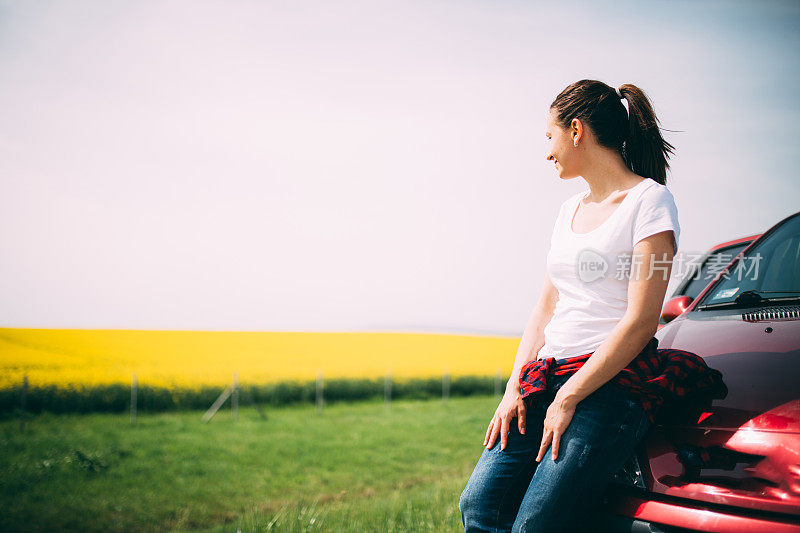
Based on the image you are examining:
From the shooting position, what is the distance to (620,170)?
191 cm

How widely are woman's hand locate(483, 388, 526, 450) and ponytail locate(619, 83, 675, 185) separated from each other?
81 centimetres

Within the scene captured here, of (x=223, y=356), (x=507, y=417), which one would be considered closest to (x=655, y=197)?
(x=507, y=417)

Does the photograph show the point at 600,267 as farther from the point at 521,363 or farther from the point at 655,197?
the point at 521,363

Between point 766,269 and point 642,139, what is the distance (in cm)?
126

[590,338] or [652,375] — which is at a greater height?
[590,338]

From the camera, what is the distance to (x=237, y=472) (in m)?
9.90

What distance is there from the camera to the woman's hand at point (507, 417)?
1851 mm

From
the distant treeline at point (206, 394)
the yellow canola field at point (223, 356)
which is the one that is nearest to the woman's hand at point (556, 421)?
the distant treeline at point (206, 394)

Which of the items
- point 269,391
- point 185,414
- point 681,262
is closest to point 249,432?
point 185,414

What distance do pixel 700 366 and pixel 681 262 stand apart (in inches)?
68.1

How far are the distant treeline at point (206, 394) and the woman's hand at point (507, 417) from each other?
13261mm

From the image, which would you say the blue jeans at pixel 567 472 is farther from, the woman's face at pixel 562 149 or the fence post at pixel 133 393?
the fence post at pixel 133 393

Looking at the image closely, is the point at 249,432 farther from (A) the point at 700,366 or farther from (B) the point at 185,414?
(A) the point at 700,366

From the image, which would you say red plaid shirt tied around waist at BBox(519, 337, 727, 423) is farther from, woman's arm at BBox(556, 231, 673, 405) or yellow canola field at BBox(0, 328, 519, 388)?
yellow canola field at BBox(0, 328, 519, 388)
